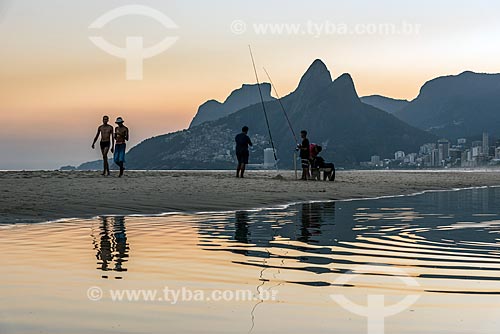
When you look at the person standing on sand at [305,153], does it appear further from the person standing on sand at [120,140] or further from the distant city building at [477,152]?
the distant city building at [477,152]

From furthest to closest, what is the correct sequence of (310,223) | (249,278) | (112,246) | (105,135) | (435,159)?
(435,159), (105,135), (310,223), (112,246), (249,278)

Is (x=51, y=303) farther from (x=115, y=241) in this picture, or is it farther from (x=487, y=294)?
(x=115, y=241)

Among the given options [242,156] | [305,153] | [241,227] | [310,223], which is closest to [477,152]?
[305,153]

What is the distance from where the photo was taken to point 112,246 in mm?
10383

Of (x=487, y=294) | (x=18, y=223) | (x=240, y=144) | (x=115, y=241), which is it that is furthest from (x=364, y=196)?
(x=487, y=294)

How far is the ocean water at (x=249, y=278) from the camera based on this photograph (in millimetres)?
5531

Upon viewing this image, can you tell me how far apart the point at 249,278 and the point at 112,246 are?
11.3ft

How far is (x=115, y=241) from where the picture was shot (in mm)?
11016

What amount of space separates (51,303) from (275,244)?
502cm

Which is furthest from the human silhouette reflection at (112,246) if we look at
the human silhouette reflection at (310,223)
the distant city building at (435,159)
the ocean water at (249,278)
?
the distant city building at (435,159)

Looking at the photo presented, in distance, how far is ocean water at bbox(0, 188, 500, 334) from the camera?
553 centimetres

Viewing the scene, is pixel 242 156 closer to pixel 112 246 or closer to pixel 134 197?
pixel 134 197

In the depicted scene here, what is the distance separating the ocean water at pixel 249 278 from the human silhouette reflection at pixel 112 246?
22 mm

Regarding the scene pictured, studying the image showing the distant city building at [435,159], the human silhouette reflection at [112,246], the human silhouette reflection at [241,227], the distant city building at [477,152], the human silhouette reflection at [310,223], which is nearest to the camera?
the human silhouette reflection at [112,246]
